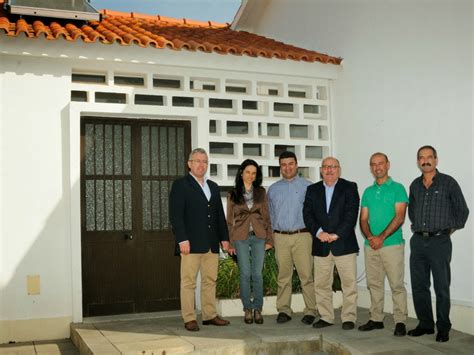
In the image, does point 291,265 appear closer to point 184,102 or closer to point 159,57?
point 184,102

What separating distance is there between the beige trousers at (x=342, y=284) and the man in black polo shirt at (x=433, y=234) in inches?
26.2

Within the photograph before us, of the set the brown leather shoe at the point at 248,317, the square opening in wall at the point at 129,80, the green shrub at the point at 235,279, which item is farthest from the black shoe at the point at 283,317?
the square opening in wall at the point at 129,80

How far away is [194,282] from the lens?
639 centimetres

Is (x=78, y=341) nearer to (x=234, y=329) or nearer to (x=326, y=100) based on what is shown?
(x=234, y=329)

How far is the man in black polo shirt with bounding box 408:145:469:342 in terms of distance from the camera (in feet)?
18.3

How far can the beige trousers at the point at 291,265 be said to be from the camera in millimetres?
6660

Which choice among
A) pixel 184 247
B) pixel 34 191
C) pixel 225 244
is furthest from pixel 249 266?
pixel 34 191

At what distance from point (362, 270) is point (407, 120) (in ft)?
6.98

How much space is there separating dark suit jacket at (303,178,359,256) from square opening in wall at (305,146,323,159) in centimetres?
217

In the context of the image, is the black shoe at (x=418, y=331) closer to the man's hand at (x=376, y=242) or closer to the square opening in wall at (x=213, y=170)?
the man's hand at (x=376, y=242)

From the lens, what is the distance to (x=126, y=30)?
7.75 metres

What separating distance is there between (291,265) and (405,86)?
8.24 feet

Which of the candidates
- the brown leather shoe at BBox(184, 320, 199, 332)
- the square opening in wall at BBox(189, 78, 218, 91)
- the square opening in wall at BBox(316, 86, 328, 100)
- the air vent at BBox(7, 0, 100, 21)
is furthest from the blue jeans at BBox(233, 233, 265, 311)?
the air vent at BBox(7, 0, 100, 21)

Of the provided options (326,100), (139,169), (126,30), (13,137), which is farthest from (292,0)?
(13,137)
